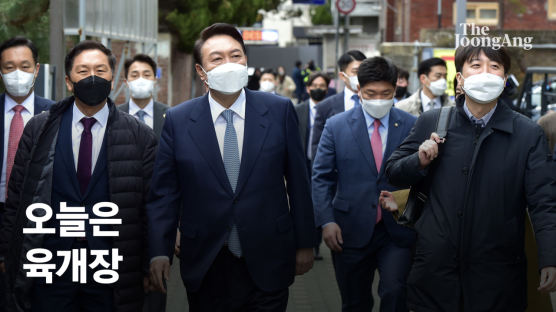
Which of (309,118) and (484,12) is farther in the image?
(484,12)

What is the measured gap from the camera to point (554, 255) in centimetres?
497

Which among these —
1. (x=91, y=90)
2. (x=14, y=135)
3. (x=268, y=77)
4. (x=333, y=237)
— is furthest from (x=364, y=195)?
(x=268, y=77)

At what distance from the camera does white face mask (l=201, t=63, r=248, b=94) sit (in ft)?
17.1

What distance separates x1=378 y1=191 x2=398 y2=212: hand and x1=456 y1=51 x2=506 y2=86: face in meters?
1.04

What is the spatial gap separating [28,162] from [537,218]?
262cm

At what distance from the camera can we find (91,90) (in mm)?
5520

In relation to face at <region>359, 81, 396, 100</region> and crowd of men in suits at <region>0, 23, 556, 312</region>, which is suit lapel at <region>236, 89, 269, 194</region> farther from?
face at <region>359, 81, 396, 100</region>

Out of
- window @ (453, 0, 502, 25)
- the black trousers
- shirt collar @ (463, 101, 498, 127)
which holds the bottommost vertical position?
the black trousers

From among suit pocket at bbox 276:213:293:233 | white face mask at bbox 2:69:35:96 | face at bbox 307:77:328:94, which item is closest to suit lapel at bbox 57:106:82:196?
suit pocket at bbox 276:213:293:233

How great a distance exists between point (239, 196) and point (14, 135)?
240 cm

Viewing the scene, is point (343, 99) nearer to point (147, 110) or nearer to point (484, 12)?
point (147, 110)

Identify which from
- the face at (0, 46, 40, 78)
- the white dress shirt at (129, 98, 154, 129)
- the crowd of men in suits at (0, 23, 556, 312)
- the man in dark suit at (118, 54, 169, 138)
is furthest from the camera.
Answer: the white dress shirt at (129, 98, 154, 129)

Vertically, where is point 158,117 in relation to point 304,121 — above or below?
above

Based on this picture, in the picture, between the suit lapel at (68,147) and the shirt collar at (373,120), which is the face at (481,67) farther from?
the suit lapel at (68,147)
